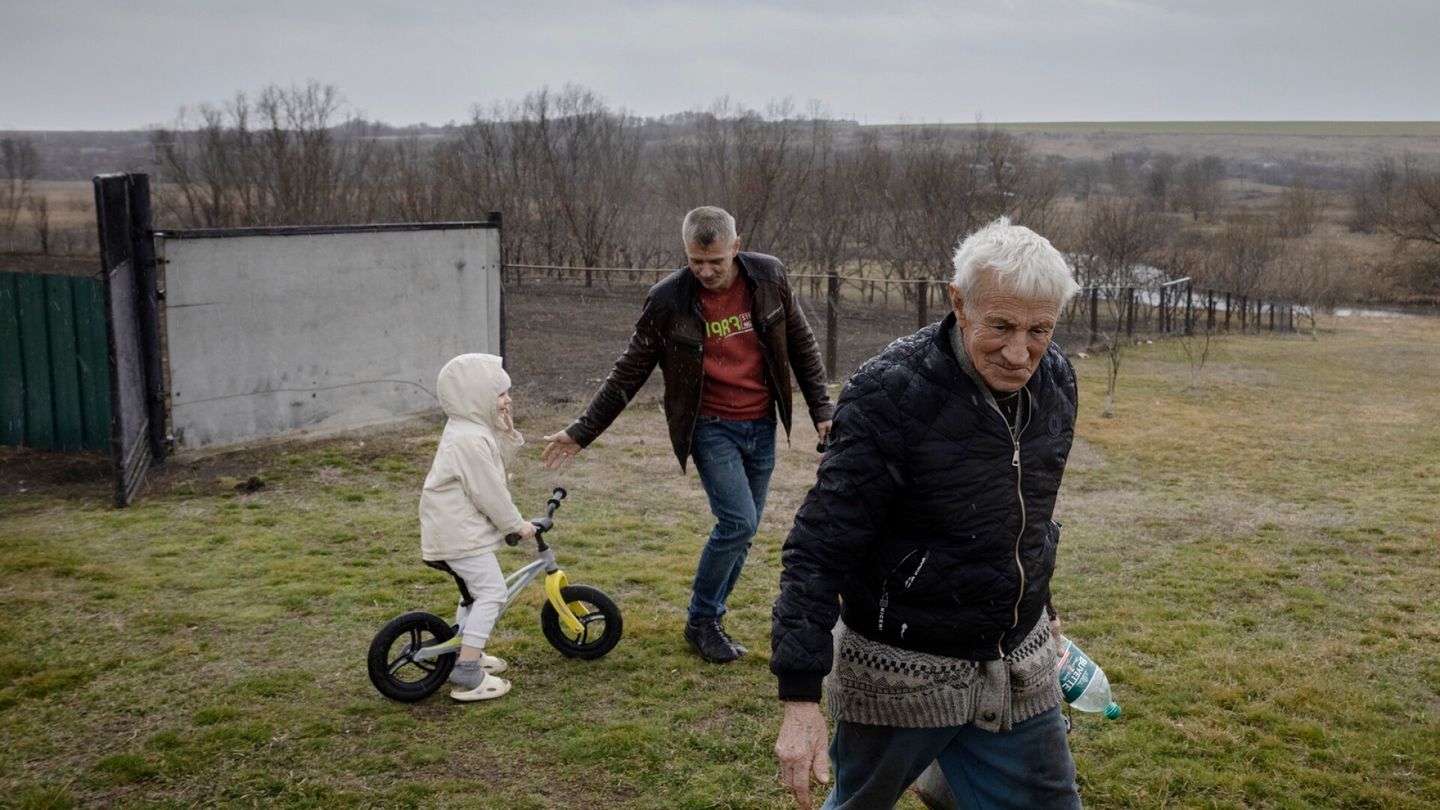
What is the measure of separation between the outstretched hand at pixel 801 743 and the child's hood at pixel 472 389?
2430 mm

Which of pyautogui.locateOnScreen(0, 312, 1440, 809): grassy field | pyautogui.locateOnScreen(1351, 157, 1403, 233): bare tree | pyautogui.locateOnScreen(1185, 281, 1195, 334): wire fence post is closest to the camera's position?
pyautogui.locateOnScreen(0, 312, 1440, 809): grassy field

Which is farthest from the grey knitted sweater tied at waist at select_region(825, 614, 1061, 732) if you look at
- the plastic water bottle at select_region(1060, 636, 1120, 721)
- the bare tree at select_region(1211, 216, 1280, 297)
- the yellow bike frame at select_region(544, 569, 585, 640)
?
the bare tree at select_region(1211, 216, 1280, 297)

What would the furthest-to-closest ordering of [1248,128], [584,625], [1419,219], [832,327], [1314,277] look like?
1. [1248,128]
2. [1419,219]
3. [1314,277]
4. [832,327]
5. [584,625]

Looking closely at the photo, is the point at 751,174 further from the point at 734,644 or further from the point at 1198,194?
the point at 1198,194

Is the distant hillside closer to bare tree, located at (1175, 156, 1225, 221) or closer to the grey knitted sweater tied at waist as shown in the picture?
bare tree, located at (1175, 156, 1225, 221)

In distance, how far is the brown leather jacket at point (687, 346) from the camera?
481 cm

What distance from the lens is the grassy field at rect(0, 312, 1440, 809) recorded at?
409cm

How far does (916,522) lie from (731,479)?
2.33 meters

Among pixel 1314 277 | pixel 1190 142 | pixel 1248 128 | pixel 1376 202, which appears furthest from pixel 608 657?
pixel 1248 128

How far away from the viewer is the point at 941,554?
8.21 ft

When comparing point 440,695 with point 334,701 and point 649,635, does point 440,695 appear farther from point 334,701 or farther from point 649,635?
point 649,635

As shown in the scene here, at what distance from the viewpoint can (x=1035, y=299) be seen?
2.47m

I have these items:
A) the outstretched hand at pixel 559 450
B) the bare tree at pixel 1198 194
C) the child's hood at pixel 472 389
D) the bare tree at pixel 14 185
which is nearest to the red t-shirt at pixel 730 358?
the outstretched hand at pixel 559 450

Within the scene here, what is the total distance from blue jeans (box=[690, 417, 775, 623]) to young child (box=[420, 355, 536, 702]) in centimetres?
75
